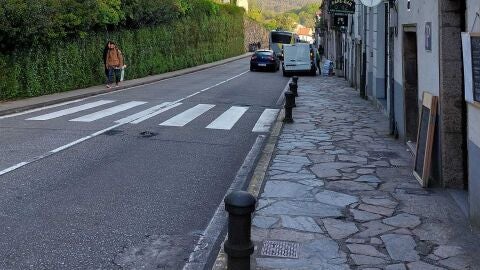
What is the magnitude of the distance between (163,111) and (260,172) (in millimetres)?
7508

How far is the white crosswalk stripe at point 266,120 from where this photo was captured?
12.5 meters

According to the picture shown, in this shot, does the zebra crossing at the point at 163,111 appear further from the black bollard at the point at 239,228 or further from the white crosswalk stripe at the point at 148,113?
the black bollard at the point at 239,228

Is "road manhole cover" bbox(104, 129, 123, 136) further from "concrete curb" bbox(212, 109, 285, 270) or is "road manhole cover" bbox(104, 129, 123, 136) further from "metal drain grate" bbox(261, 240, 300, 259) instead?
"metal drain grate" bbox(261, 240, 300, 259)

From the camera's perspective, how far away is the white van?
32.9 meters

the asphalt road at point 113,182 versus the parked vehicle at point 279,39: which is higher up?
the parked vehicle at point 279,39

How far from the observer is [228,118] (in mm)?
13930

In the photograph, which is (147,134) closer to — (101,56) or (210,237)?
(210,237)

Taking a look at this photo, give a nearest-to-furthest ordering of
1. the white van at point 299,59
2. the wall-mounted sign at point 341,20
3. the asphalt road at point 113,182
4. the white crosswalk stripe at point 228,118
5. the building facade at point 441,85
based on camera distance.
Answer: the asphalt road at point 113,182 → the building facade at point 441,85 → the white crosswalk stripe at point 228,118 → the wall-mounted sign at point 341,20 → the white van at point 299,59

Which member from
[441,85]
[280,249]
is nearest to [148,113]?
[441,85]

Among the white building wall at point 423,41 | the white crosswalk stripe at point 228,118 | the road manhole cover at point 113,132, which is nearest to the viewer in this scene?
the white building wall at point 423,41

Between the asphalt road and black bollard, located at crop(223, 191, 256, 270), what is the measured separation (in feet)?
2.83

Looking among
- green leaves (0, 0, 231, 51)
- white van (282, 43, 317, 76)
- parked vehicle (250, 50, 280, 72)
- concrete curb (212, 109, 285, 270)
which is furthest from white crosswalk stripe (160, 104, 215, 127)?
parked vehicle (250, 50, 280, 72)

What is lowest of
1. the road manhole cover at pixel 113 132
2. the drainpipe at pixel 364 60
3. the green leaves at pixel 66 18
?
the road manhole cover at pixel 113 132

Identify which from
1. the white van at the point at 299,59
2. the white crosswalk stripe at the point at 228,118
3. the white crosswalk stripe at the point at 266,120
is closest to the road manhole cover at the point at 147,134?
the white crosswalk stripe at the point at 228,118
